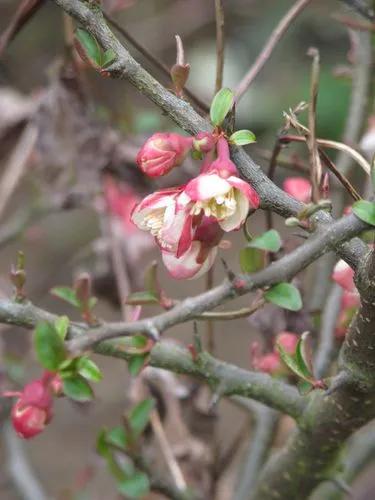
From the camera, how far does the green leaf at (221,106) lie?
0.53m

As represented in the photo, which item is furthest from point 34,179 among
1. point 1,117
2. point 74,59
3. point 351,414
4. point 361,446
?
point 351,414

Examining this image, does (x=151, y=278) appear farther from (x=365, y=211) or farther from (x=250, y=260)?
(x=365, y=211)

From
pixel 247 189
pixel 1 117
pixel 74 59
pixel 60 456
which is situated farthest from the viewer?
pixel 60 456

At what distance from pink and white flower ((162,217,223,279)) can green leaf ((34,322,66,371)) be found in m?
0.09

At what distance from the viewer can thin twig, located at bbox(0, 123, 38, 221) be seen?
1.11 meters

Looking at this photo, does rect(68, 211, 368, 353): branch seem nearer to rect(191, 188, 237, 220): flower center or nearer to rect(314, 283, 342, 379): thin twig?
rect(191, 188, 237, 220): flower center

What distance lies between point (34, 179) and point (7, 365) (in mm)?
319

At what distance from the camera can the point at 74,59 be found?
1.05 meters

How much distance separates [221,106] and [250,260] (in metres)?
0.12

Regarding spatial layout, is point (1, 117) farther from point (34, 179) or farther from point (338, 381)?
point (338, 381)

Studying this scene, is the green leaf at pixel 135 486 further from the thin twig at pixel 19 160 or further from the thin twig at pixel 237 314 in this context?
the thin twig at pixel 19 160

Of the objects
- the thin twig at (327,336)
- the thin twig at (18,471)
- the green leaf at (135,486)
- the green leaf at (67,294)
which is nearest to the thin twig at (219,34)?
the green leaf at (67,294)

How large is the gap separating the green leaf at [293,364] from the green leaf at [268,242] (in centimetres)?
9

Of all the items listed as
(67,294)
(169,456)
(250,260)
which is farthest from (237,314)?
(169,456)
